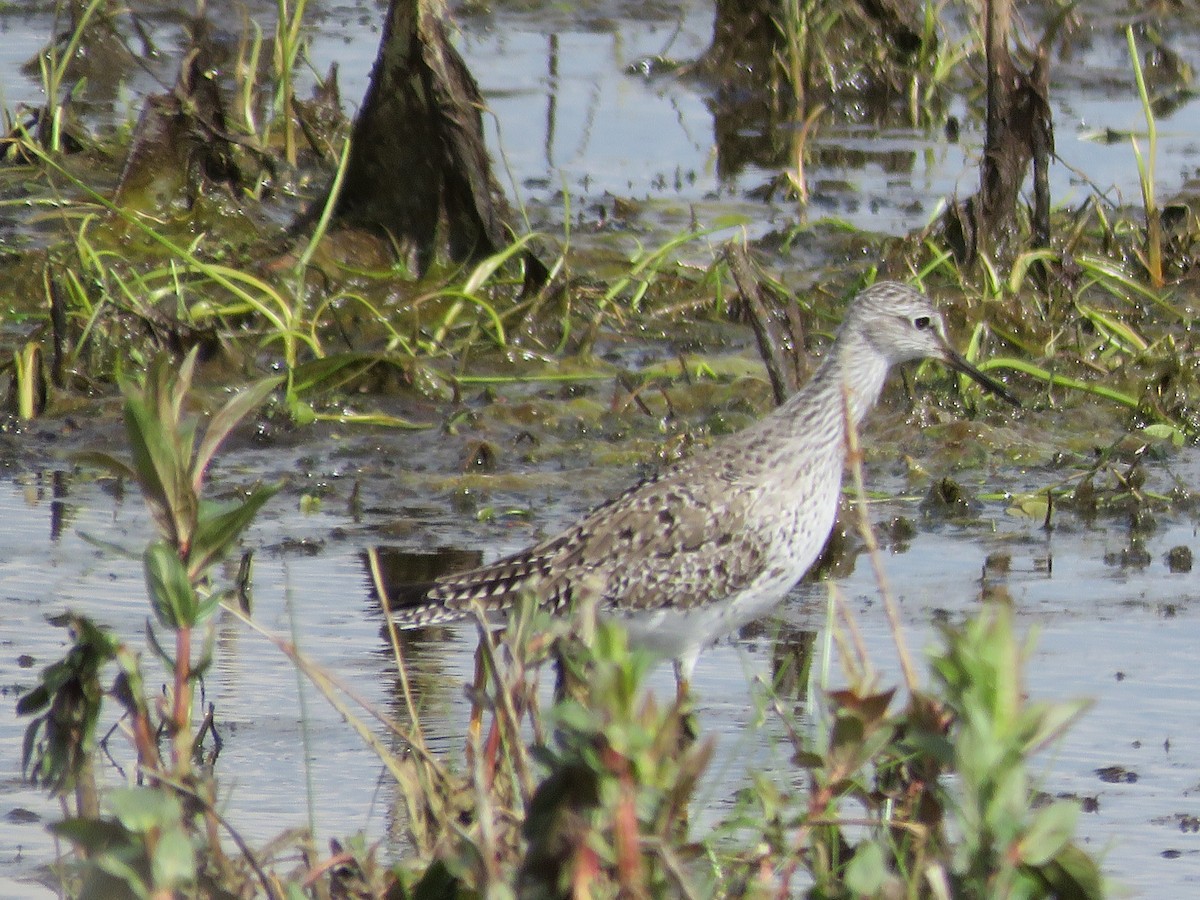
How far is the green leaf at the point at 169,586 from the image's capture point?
2.83 meters

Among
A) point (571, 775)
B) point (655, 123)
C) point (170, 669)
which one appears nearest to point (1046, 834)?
point (571, 775)

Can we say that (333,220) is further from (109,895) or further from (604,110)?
(109,895)

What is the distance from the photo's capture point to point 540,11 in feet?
51.3

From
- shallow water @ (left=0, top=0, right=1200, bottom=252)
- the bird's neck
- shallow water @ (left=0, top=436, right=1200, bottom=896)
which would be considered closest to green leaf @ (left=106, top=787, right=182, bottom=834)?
shallow water @ (left=0, top=436, right=1200, bottom=896)

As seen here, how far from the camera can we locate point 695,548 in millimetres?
5613

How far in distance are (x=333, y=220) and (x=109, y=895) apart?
6.72 metres

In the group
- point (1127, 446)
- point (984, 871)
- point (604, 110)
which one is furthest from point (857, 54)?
point (984, 871)

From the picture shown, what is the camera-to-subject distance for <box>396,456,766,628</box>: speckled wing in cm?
555

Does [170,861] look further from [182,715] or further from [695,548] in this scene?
[695,548]

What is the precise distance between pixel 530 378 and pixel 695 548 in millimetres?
2750

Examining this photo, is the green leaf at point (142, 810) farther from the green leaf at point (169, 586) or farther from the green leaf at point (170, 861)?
the green leaf at point (169, 586)

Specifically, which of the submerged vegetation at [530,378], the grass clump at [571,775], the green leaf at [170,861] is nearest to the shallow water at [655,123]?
the submerged vegetation at [530,378]

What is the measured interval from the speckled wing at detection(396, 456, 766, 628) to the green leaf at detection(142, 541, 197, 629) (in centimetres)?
261

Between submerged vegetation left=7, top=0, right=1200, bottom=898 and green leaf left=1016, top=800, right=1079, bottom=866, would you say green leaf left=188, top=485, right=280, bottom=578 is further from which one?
green leaf left=1016, top=800, right=1079, bottom=866
